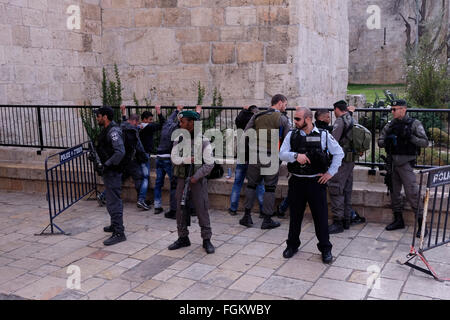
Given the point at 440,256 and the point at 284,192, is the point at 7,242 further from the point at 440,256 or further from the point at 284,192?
the point at 440,256

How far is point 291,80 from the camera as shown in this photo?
942 centimetres

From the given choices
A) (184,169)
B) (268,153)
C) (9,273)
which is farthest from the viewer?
(268,153)

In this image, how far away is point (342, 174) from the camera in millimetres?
6609

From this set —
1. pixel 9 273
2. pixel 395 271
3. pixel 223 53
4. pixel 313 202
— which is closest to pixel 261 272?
pixel 313 202

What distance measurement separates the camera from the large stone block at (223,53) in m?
9.76

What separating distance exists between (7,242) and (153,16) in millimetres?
5740

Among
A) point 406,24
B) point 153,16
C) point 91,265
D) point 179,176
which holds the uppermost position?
point 406,24

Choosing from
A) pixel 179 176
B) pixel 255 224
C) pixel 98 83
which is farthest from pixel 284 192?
pixel 98 83

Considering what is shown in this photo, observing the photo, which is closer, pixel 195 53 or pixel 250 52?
pixel 250 52

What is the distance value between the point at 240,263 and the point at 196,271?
1.87 ft

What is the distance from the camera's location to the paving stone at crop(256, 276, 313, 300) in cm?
482

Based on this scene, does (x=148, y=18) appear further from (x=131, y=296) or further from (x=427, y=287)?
(x=427, y=287)

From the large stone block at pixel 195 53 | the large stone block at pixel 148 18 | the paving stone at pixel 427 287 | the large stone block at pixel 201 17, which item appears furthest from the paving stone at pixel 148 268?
the large stone block at pixel 148 18

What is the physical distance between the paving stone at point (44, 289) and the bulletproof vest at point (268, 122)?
10.7 ft
